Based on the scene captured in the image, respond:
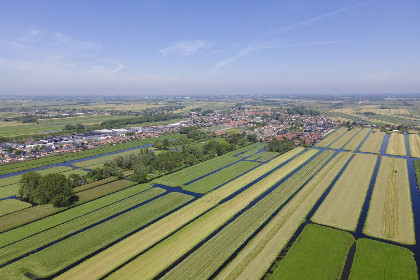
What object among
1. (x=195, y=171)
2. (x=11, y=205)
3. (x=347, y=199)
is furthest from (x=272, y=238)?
(x=11, y=205)

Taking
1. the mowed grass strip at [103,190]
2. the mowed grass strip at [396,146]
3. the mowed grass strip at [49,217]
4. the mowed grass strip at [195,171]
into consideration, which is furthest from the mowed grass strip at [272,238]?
the mowed grass strip at [396,146]

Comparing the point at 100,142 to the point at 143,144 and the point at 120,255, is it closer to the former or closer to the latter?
the point at 143,144

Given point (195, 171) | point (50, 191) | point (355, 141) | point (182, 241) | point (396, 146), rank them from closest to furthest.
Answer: point (182, 241)
point (50, 191)
point (195, 171)
point (396, 146)
point (355, 141)

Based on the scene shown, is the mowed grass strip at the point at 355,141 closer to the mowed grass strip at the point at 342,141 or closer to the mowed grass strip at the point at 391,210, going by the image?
the mowed grass strip at the point at 342,141

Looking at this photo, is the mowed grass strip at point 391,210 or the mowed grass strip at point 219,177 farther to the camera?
the mowed grass strip at point 219,177

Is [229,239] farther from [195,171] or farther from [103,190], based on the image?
[195,171]

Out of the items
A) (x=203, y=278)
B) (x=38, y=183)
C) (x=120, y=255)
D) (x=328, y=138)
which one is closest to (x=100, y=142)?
(x=38, y=183)
